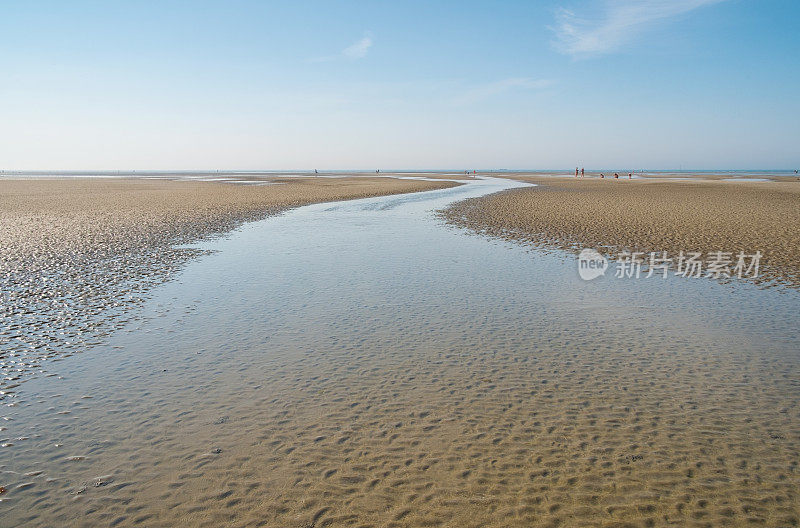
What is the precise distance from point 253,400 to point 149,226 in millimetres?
25476

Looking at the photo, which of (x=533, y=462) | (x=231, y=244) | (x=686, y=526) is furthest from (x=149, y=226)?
(x=686, y=526)

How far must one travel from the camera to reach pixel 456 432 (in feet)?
23.4

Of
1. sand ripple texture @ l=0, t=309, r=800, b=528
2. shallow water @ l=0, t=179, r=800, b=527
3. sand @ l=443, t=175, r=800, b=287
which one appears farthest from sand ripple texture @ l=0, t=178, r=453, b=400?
sand @ l=443, t=175, r=800, b=287

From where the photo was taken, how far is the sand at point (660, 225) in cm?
2103
